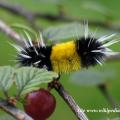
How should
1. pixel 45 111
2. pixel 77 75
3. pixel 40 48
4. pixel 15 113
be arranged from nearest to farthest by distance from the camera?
1. pixel 15 113
2. pixel 45 111
3. pixel 40 48
4. pixel 77 75

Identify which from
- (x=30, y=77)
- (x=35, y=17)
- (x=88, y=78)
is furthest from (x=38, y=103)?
(x=35, y=17)

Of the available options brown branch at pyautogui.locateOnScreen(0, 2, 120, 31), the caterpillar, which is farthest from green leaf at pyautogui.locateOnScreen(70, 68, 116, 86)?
the caterpillar

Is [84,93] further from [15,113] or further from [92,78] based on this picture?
[15,113]

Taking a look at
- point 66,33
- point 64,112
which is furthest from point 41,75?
point 64,112

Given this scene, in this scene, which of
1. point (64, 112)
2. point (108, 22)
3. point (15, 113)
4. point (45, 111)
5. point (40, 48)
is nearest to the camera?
point (15, 113)

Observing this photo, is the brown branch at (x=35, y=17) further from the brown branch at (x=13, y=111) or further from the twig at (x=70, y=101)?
the brown branch at (x=13, y=111)

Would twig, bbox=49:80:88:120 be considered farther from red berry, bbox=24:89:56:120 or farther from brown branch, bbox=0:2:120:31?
brown branch, bbox=0:2:120:31

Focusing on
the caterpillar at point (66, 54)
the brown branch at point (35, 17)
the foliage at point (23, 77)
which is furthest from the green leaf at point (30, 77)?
the brown branch at point (35, 17)
